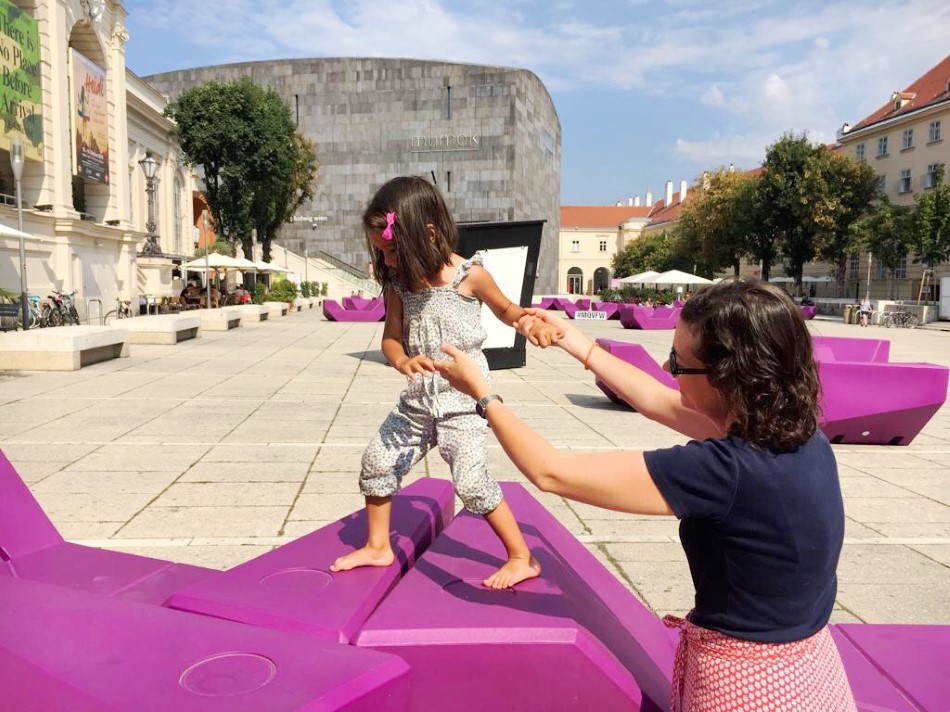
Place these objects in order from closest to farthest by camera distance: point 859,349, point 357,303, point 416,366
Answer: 1. point 416,366
2. point 859,349
3. point 357,303

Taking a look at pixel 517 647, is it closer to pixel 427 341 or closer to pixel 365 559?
pixel 365 559

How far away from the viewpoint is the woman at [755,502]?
1.41 m

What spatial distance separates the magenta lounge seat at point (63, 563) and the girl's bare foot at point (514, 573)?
3.52ft

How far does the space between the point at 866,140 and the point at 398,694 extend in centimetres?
6104

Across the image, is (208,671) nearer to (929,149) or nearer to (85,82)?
(85,82)

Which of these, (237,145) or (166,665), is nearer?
(166,665)

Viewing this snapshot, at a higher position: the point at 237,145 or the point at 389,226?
the point at 237,145

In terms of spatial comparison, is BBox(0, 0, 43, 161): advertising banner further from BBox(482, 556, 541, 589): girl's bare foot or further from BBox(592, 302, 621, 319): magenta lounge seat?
BBox(592, 302, 621, 319): magenta lounge seat

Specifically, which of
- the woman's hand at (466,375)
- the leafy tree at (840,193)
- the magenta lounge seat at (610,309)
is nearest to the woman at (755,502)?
the woman's hand at (466,375)

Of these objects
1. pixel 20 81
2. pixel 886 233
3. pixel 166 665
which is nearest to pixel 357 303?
pixel 20 81

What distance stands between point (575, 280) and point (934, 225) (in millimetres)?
64731

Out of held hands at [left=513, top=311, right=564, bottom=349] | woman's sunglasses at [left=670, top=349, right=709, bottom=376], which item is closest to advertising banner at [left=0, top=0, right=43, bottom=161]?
held hands at [left=513, top=311, right=564, bottom=349]

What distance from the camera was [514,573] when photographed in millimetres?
2229

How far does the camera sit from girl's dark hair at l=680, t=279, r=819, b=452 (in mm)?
1425
